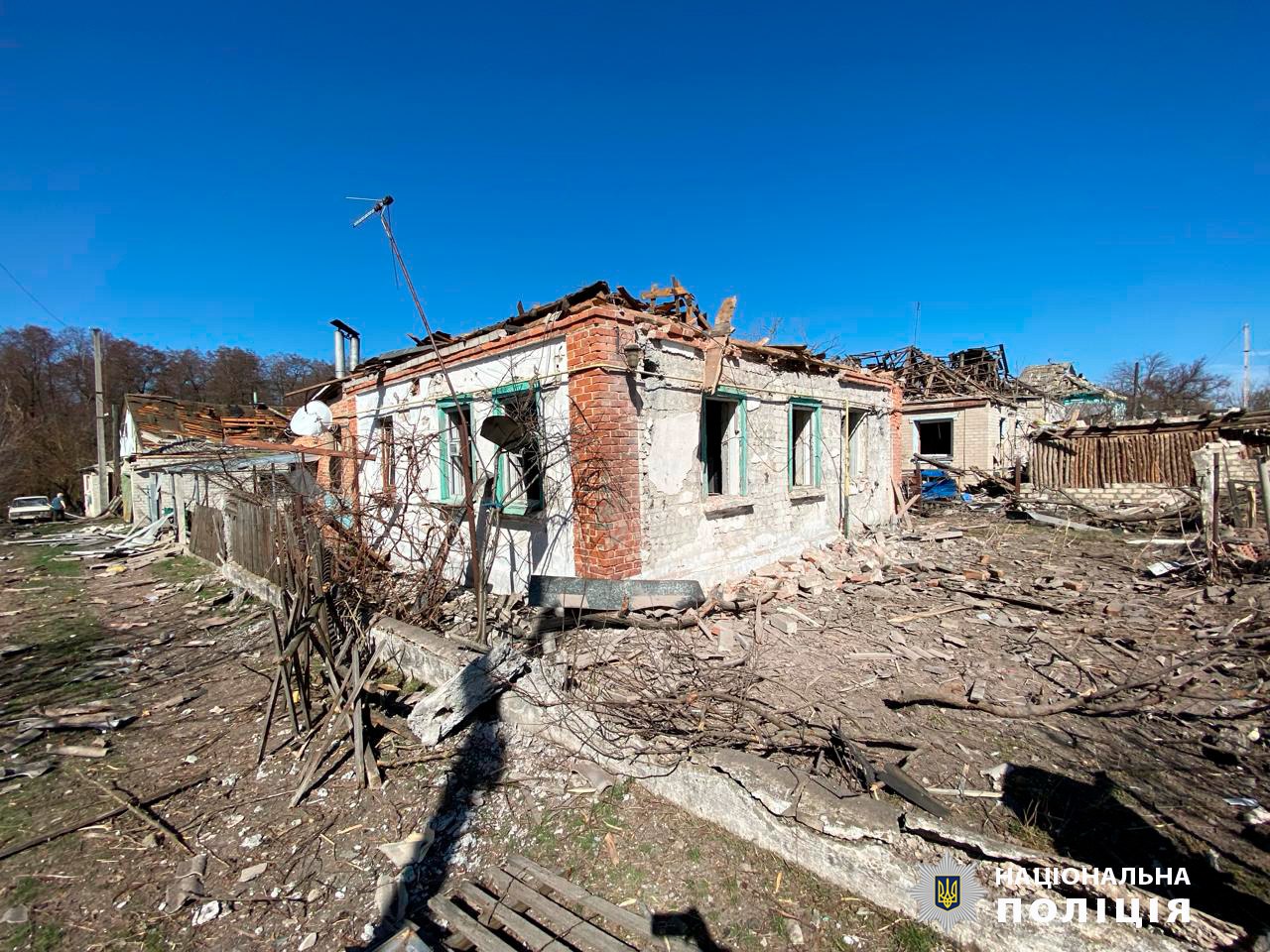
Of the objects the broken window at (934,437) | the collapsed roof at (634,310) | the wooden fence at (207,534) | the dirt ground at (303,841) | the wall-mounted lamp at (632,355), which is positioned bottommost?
the dirt ground at (303,841)

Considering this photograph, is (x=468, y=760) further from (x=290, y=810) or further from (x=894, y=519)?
(x=894, y=519)

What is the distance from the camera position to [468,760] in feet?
13.6

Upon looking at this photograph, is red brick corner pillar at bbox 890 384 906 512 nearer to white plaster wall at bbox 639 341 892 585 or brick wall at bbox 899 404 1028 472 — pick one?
white plaster wall at bbox 639 341 892 585

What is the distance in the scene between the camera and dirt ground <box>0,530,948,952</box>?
2.73m

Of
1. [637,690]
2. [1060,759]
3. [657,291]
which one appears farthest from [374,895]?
[657,291]

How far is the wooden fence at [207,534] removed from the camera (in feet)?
35.2

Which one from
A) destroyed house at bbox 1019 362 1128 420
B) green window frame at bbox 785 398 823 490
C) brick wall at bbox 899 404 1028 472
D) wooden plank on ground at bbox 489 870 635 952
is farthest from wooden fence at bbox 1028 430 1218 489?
wooden plank on ground at bbox 489 870 635 952

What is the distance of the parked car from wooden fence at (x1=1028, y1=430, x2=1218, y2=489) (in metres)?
37.3

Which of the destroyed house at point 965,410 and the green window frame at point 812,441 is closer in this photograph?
the green window frame at point 812,441

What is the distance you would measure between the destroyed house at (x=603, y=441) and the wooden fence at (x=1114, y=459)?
11.3 m

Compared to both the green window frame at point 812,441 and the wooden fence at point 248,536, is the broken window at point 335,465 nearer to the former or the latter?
the wooden fence at point 248,536

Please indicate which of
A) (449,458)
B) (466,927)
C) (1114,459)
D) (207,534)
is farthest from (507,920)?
(1114,459)

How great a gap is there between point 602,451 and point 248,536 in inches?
282

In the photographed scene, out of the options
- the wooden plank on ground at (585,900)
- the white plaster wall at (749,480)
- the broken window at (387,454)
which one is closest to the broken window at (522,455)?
the white plaster wall at (749,480)
